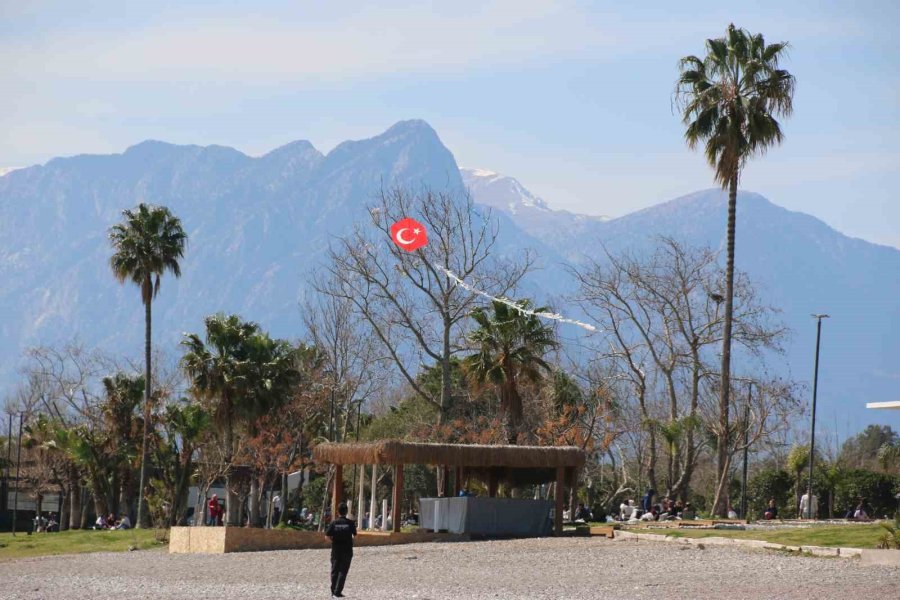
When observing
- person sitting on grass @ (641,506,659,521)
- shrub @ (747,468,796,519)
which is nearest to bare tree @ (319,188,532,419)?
person sitting on grass @ (641,506,659,521)

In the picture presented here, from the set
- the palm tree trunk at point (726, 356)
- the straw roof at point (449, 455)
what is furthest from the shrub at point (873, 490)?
the straw roof at point (449, 455)

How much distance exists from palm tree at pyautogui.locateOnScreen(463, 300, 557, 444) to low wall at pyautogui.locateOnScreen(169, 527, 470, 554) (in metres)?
10.2

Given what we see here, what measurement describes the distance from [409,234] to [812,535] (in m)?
24.0

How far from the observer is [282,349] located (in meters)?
55.8

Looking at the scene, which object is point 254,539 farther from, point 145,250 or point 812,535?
point 145,250

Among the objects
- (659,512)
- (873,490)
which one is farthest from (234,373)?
(873,490)

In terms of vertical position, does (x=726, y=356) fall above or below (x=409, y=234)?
below

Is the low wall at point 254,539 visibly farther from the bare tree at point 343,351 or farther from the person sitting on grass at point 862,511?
the bare tree at point 343,351

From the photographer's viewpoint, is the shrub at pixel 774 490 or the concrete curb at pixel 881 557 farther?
the shrub at pixel 774 490

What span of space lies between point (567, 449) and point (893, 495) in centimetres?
1642

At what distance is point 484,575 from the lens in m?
26.5

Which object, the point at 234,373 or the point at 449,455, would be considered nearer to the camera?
the point at 449,455

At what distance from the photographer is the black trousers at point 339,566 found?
70.5 ft

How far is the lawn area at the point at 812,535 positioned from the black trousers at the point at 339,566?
11.3 metres
